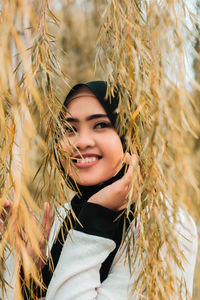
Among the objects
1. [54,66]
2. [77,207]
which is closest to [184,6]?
[54,66]

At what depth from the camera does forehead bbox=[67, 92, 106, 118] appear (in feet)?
Result: 2.89

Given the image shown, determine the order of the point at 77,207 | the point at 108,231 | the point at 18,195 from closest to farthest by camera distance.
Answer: the point at 18,195, the point at 108,231, the point at 77,207

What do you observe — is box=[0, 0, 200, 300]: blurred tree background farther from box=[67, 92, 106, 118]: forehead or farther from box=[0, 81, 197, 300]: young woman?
box=[67, 92, 106, 118]: forehead

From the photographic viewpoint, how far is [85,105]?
892 mm

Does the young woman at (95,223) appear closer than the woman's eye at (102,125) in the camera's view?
Yes

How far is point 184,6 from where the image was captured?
22.4 inches

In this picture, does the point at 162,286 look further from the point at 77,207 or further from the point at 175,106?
the point at 77,207

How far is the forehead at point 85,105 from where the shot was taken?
34.7 inches

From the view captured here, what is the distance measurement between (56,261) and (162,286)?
328 mm

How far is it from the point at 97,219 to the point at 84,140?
221 millimetres

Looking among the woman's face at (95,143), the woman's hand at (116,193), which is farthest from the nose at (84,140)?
the woman's hand at (116,193)

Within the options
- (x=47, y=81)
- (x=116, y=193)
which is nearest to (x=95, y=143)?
(x=116, y=193)

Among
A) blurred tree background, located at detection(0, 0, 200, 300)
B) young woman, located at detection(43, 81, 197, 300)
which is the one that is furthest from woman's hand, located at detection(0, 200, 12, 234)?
young woman, located at detection(43, 81, 197, 300)

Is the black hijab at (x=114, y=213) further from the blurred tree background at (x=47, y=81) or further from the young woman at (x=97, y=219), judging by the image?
the blurred tree background at (x=47, y=81)
